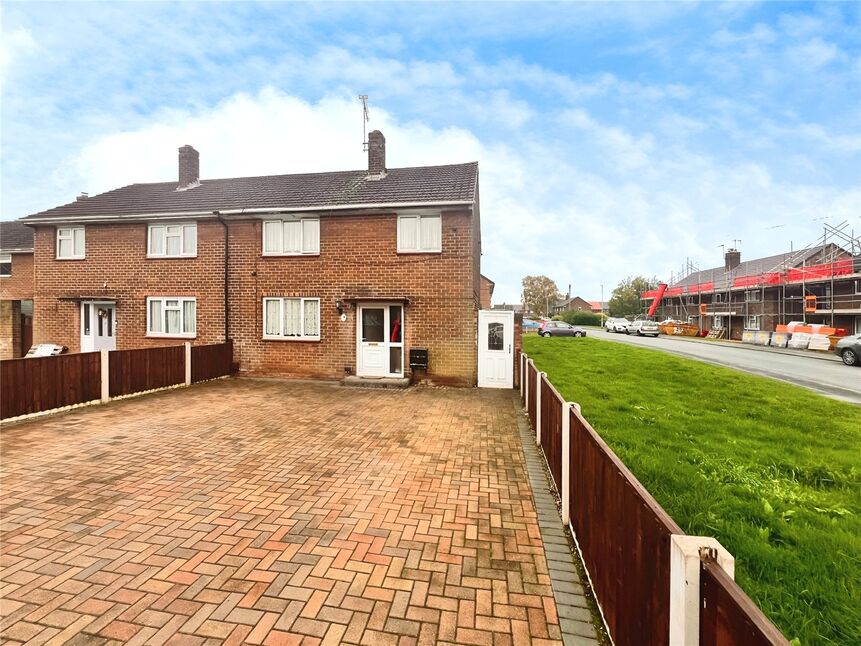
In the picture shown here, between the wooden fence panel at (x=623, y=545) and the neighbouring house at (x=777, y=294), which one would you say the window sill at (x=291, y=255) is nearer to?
the wooden fence panel at (x=623, y=545)

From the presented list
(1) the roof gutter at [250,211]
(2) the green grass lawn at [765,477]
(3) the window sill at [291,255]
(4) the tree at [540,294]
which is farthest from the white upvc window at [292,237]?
(4) the tree at [540,294]

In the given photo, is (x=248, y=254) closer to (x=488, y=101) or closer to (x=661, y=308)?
(x=488, y=101)

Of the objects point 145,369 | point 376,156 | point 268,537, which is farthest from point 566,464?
point 376,156

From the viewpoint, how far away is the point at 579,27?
1030 cm

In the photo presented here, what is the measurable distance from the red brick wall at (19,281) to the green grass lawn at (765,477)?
25.6 metres

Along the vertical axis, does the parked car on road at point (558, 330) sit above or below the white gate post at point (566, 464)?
above

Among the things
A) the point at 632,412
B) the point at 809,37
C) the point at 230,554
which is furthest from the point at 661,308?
the point at 230,554

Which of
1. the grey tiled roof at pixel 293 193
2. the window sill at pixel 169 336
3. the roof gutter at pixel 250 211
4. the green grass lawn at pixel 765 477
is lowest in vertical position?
the green grass lawn at pixel 765 477

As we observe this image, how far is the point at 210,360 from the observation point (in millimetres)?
12344

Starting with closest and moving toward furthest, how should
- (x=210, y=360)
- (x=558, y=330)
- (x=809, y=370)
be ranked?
(x=210, y=360)
(x=809, y=370)
(x=558, y=330)

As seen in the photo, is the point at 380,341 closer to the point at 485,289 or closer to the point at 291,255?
the point at 291,255

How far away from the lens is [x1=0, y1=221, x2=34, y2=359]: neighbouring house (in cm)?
1875

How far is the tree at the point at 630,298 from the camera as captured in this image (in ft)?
198

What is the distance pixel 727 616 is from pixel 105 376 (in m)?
11.7
